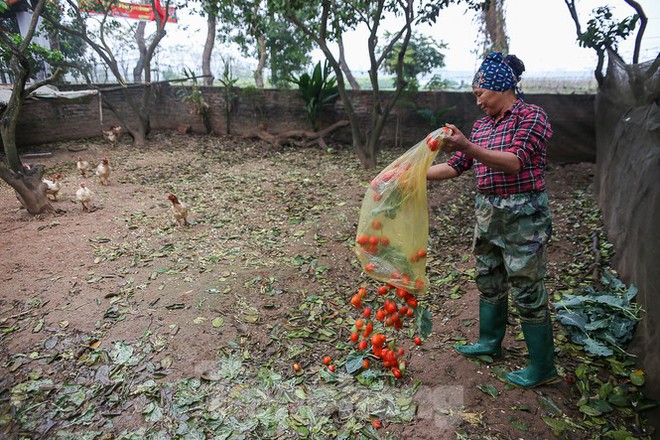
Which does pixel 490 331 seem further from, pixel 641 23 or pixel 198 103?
pixel 198 103

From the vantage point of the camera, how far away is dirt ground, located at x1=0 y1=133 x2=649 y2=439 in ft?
7.04

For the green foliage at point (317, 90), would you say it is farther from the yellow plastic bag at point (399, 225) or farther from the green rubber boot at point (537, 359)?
the green rubber boot at point (537, 359)

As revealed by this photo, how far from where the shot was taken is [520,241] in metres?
1.94

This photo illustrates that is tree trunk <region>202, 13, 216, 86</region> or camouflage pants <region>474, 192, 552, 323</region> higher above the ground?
tree trunk <region>202, 13, 216, 86</region>

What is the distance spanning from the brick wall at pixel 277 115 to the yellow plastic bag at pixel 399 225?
6381 mm

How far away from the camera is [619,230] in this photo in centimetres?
351

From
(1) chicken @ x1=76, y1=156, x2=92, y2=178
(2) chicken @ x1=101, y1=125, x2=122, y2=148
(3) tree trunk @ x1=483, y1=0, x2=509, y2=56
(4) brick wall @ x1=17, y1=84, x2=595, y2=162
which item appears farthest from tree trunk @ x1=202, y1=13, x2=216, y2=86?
(3) tree trunk @ x1=483, y1=0, x2=509, y2=56

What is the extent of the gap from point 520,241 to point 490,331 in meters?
0.71

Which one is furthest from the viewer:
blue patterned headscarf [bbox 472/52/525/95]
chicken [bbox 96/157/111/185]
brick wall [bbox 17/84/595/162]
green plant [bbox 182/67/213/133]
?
green plant [bbox 182/67/213/133]

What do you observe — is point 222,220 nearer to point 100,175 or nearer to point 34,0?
point 100,175

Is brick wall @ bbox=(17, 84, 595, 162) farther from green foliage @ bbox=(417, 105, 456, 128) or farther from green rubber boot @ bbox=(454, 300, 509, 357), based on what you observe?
green rubber boot @ bbox=(454, 300, 509, 357)

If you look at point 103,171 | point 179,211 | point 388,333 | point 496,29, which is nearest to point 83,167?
point 103,171

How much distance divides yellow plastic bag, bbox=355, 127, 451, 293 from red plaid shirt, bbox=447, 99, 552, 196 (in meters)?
0.31

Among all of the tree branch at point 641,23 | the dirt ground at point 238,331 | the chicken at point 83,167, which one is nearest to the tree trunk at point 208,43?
the chicken at point 83,167
